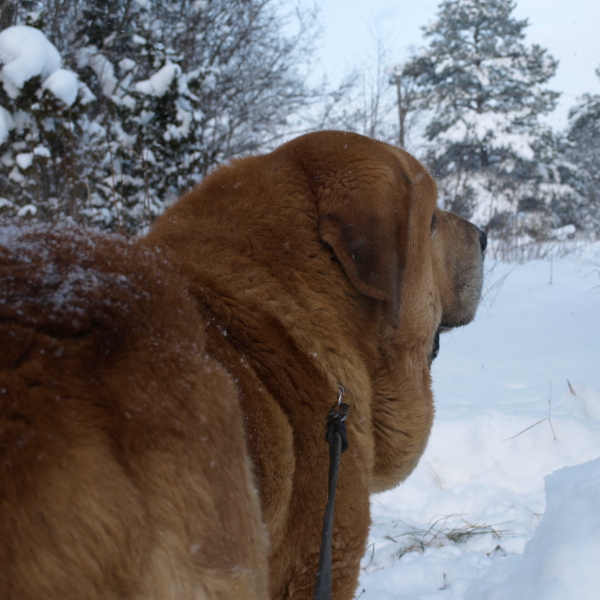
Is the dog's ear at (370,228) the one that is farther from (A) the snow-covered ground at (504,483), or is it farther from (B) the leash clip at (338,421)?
(A) the snow-covered ground at (504,483)

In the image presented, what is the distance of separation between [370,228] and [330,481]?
2.53ft

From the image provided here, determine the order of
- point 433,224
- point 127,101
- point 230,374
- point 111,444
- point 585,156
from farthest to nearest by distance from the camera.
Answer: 1. point 585,156
2. point 127,101
3. point 433,224
4. point 230,374
5. point 111,444

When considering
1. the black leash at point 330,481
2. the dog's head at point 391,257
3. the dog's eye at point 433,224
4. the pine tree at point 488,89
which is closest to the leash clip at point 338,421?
the black leash at point 330,481

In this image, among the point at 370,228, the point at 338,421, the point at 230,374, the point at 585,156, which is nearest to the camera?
the point at 230,374

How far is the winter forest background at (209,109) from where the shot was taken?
20.7 feet

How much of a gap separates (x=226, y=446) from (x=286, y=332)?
1.73 feet

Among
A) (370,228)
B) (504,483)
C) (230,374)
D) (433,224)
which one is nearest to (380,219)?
(370,228)

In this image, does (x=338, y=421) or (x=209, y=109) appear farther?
(x=209, y=109)

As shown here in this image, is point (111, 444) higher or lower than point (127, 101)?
lower

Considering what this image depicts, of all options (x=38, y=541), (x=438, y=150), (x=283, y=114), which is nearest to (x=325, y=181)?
(x=38, y=541)

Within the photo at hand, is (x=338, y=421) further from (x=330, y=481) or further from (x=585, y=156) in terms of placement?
(x=585, y=156)

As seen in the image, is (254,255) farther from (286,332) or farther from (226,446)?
(226,446)

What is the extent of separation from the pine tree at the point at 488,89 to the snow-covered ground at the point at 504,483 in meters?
25.2

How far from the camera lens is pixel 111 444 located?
0.95 metres
